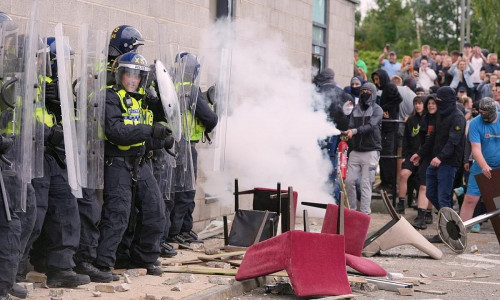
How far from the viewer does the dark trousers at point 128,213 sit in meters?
8.59

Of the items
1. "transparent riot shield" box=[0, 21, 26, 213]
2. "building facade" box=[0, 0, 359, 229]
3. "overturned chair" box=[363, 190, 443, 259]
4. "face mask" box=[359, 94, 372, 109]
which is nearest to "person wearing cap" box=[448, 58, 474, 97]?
"building facade" box=[0, 0, 359, 229]

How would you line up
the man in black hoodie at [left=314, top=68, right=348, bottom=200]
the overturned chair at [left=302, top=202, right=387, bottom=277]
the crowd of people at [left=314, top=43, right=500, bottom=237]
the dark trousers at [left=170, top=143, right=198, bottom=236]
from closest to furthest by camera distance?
the overturned chair at [left=302, top=202, right=387, bottom=277]
the dark trousers at [left=170, top=143, right=198, bottom=236]
the crowd of people at [left=314, top=43, right=500, bottom=237]
the man in black hoodie at [left=314, top=68, right=348, bottom=200]

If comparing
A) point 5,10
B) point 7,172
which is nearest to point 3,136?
point 7,172

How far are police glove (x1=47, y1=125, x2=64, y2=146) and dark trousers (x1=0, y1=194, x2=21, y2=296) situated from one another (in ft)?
2.89

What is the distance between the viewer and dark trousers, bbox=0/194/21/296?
6.99 metres

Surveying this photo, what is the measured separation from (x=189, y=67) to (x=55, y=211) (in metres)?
2.46

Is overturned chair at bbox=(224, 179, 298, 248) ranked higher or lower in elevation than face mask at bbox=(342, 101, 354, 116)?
lower

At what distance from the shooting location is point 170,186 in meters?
9.77

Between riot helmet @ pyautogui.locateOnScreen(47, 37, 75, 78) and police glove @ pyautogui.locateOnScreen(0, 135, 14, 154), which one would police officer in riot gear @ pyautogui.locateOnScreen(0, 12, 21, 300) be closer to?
police glove @ pyautogui.locateOnScreen(0, 135, 14, 154)

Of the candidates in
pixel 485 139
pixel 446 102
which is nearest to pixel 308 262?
pixel 485 139

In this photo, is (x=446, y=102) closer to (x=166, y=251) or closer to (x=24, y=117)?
(x=166, y=251)

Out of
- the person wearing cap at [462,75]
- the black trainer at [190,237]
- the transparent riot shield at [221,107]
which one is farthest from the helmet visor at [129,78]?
the person wearing cap at [462,75]

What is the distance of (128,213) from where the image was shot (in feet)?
28.6

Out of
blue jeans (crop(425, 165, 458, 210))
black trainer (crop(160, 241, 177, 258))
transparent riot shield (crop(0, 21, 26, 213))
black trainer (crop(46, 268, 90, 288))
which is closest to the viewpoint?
transparent riot shield (crop(0, 21, 26, 213))
